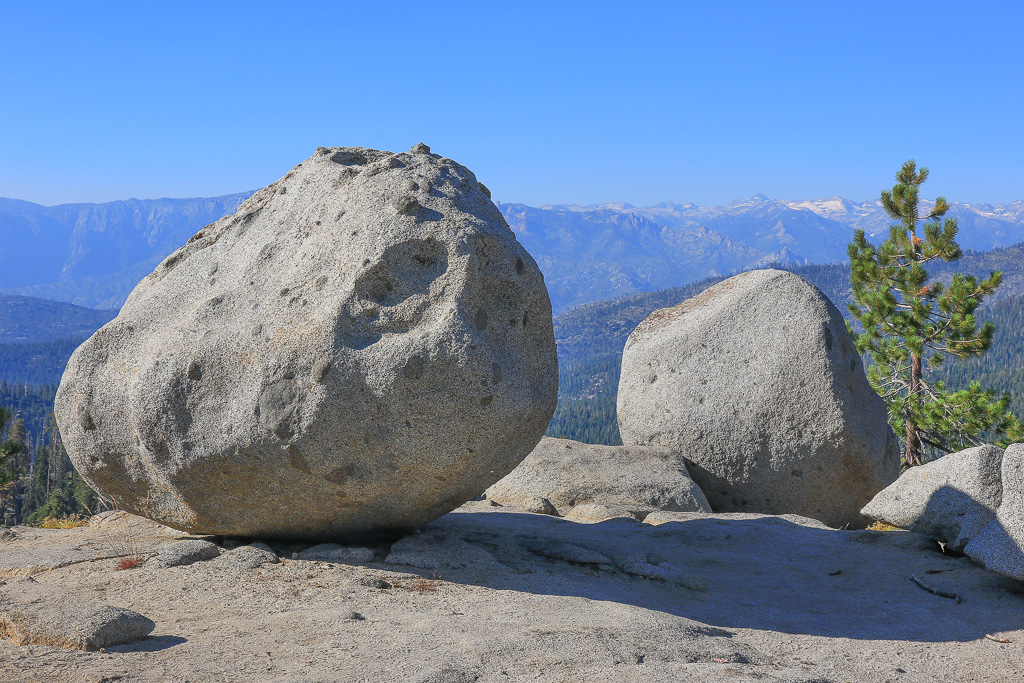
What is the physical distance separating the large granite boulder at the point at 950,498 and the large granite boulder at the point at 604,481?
372 cm

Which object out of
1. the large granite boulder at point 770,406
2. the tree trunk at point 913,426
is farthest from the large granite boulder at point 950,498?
the tree trunk at point 913,426

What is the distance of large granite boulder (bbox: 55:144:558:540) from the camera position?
7.12 m

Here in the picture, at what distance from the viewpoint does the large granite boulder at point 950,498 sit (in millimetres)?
10047

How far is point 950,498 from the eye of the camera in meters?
10.4

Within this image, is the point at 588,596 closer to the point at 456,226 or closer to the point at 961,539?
the point at 456,226

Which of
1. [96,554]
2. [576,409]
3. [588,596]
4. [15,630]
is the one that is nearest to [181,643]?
[15,630]

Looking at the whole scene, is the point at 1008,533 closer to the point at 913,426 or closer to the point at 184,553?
the point at 184,553

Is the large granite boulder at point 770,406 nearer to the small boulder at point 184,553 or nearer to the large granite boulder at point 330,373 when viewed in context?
the large granite boulder at point 330,373

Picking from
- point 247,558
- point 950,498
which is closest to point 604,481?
point 950,498

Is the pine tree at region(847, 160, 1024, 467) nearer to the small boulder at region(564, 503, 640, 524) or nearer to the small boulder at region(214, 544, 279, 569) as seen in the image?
the small boulder at region(564, 503, 640, 524)

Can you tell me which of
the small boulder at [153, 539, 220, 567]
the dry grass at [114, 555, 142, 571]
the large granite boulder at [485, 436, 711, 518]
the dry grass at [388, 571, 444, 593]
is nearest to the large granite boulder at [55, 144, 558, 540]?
the small boulder at [153, 539, 220, 567]

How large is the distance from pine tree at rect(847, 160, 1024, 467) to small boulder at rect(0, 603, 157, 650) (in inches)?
771

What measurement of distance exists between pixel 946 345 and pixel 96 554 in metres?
22.6

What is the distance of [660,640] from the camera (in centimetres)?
621
